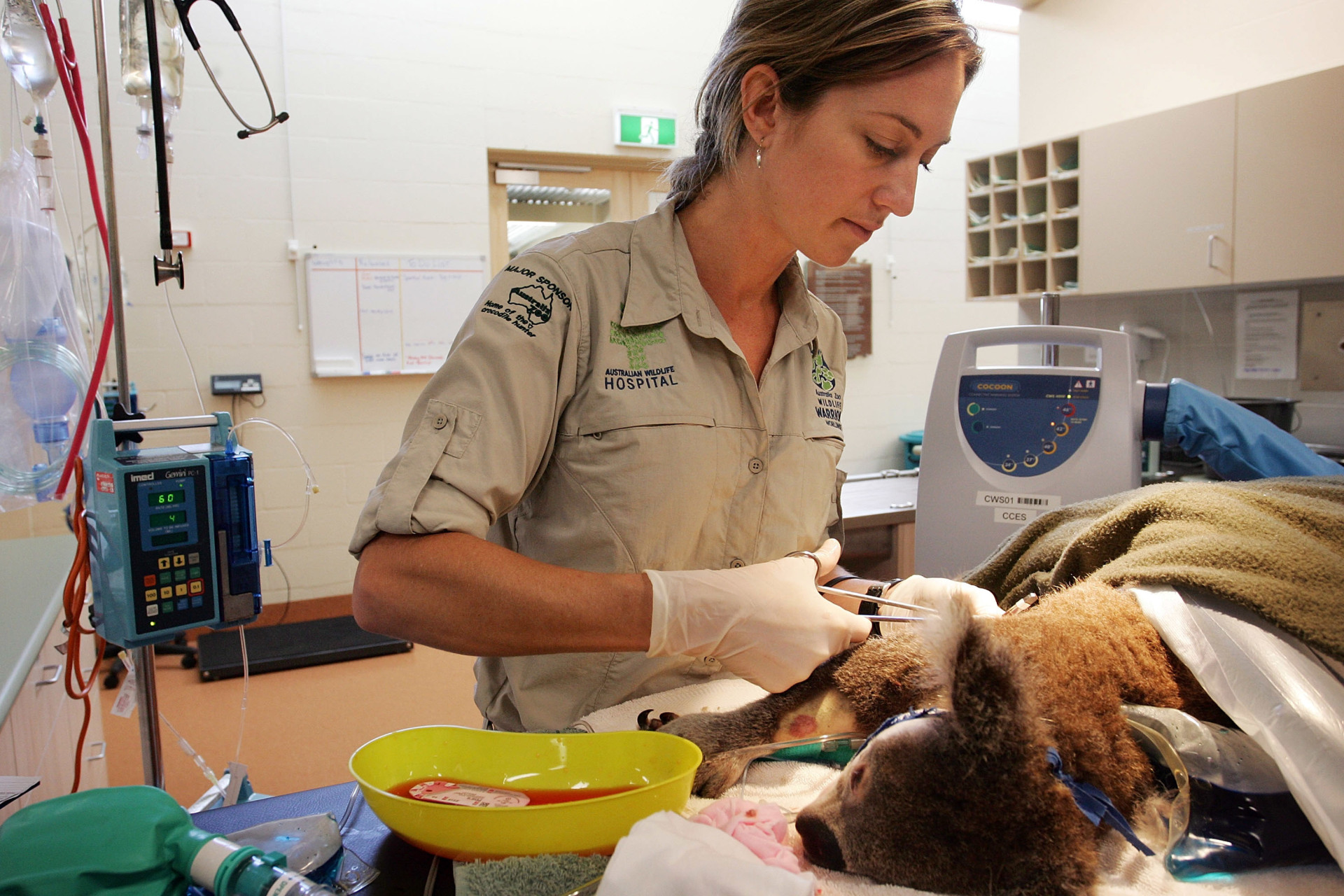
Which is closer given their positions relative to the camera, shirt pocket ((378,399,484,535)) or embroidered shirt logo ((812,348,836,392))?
shirt pocket ((378,399,484,535))

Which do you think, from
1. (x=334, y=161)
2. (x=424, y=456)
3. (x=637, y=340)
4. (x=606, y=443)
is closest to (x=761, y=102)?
(x=637, y=340)

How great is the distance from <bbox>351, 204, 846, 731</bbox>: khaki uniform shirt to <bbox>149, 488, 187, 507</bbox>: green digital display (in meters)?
0.36

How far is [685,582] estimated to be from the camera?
38.4 inches

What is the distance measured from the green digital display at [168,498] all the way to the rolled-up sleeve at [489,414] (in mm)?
345

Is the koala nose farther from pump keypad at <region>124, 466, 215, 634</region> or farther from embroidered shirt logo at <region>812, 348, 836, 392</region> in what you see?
pump keypad at <region>124, 466, 215, 634</region>

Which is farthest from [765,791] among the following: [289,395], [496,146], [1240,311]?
[496,146]

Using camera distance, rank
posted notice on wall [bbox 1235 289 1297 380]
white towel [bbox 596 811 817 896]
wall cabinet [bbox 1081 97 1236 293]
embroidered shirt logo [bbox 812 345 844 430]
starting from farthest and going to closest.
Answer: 1. posted notice on wall [bbox 1235 289 1297 380]
2. wall cabinet [bbox 1081 97 1236 293]
3. embroidered shirt logo [bbox 812 345 844 430]
4. white towel [bbox 596 811 817 896]

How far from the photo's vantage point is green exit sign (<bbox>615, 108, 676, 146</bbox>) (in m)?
4.45

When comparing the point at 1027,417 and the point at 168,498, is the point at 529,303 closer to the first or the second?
the point at 168,498

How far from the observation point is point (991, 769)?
0.67 meters

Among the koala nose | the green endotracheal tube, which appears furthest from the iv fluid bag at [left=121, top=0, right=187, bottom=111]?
the koala nose

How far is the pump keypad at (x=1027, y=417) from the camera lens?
1778mm

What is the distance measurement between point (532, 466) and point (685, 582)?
0.81 ft

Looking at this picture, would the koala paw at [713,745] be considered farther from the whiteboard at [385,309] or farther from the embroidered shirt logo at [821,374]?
the whiteboard at [385,309]
